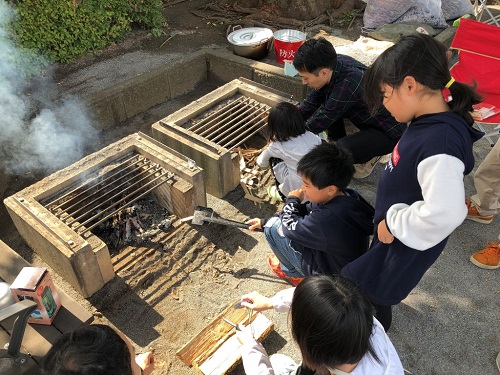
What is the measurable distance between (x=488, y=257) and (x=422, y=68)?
8.43 feet

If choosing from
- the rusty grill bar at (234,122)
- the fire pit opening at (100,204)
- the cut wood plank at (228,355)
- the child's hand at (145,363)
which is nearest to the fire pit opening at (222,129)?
the rusty grill bar at (234,122)

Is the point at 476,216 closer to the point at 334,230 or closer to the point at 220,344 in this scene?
the point at 334,230

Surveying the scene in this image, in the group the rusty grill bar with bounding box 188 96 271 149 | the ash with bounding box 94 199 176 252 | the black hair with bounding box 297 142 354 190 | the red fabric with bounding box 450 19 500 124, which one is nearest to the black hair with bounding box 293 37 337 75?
the rusty grill bar with bounding box 188 96 271 149

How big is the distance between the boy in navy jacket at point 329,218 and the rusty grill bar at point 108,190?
67.1 inches

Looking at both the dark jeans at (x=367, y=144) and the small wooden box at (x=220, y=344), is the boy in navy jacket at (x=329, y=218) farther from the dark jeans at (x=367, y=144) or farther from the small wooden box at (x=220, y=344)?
the dark jeans at (x=367, y=144)

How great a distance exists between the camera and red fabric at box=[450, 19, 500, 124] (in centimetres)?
539

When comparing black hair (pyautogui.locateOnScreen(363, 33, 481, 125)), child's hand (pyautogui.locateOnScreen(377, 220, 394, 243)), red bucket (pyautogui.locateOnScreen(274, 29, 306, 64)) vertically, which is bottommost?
red bucket (pyautogui.locateOnScreen(274, 29, 306, 64))

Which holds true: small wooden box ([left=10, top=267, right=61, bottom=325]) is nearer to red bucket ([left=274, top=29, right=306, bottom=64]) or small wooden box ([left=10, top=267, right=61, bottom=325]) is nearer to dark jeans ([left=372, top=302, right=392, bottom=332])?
dark jeans ([left=372, top=302, right=392, bottom=332])

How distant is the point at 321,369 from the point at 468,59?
5.22 metres

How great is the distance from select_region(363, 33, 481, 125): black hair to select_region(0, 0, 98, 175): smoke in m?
4.21

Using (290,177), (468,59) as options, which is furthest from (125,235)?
(468,59)

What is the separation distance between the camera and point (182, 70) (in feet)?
21.6

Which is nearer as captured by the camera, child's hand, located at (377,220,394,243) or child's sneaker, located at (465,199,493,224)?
child's hand, located at (377,220,394,243)

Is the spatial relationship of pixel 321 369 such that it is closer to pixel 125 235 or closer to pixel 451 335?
pixel 451 335
